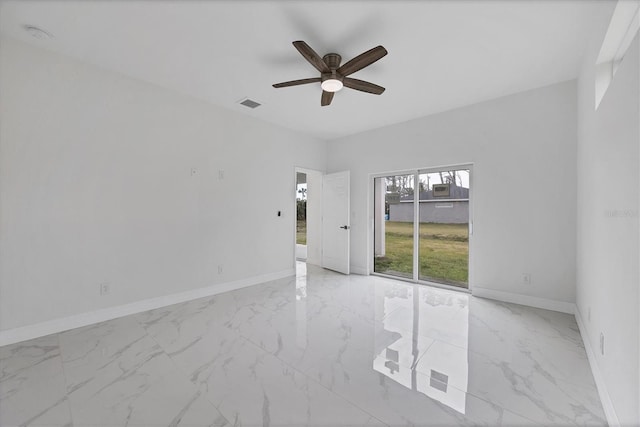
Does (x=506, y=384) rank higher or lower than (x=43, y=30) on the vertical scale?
lower

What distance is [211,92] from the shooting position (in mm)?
3508

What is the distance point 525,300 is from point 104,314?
520cm

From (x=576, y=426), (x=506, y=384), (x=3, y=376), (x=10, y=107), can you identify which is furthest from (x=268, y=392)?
(x=10, y=107)

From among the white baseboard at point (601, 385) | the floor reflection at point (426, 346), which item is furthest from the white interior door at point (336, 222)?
the white baseboard at point (601, 385)

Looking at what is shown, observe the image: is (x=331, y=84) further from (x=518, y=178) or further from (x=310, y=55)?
(x=518, y=178)

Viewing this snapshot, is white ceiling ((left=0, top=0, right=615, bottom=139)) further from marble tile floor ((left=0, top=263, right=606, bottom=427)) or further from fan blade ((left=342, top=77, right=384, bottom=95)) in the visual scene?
marble tile floor ((left=0, top=263, right=606, bottom=427))

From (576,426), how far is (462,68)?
126 inches

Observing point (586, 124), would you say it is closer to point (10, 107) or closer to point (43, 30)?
point (43, 30)

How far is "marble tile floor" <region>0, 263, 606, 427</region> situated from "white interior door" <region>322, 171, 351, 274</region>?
84.8 inches

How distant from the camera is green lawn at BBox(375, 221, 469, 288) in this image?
4.11 meters

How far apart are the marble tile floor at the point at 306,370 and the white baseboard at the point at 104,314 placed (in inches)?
3.6

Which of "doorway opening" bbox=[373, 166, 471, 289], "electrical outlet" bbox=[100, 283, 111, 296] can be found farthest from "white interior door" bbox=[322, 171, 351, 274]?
"electrical outlet" bbox=[100, 283, 111, 296]

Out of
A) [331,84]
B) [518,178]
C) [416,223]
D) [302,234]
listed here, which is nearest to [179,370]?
[331,84]

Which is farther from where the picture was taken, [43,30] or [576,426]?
[43,30]
